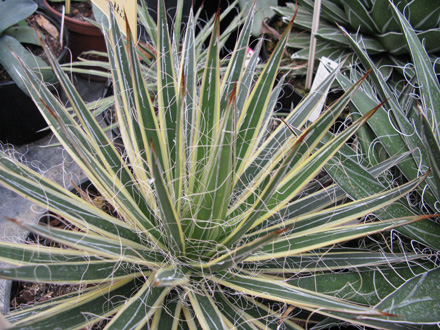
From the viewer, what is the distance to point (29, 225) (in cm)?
45

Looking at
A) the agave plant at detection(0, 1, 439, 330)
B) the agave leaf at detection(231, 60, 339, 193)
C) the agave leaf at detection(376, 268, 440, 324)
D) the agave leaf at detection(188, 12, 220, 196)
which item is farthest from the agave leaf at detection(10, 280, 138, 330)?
the agave leaf at detection(376, 268, 440, 324)

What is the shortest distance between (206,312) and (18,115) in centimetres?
119

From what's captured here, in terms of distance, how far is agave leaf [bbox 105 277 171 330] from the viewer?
1.87 feet

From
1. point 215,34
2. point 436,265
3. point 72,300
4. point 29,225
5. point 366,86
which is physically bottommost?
point 436,265

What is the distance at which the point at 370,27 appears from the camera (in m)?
1.31

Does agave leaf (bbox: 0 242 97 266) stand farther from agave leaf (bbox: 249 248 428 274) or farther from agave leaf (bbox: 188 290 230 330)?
agave leaf (bbox: 249 248 428 274)

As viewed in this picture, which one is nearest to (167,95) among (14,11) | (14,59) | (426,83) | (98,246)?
(98,246)

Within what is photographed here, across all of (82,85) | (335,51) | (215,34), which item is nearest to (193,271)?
(215,34)

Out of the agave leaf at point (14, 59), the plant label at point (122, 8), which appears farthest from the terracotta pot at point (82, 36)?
the plant label at point (122, 8)

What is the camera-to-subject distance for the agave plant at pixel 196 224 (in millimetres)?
589

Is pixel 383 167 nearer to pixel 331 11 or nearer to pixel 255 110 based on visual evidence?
pixel 255 110

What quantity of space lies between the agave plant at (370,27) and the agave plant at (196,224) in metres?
0.57

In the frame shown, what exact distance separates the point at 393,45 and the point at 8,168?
1.21 metres

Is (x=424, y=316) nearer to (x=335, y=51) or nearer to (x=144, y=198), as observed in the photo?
(x=144, y=198)
